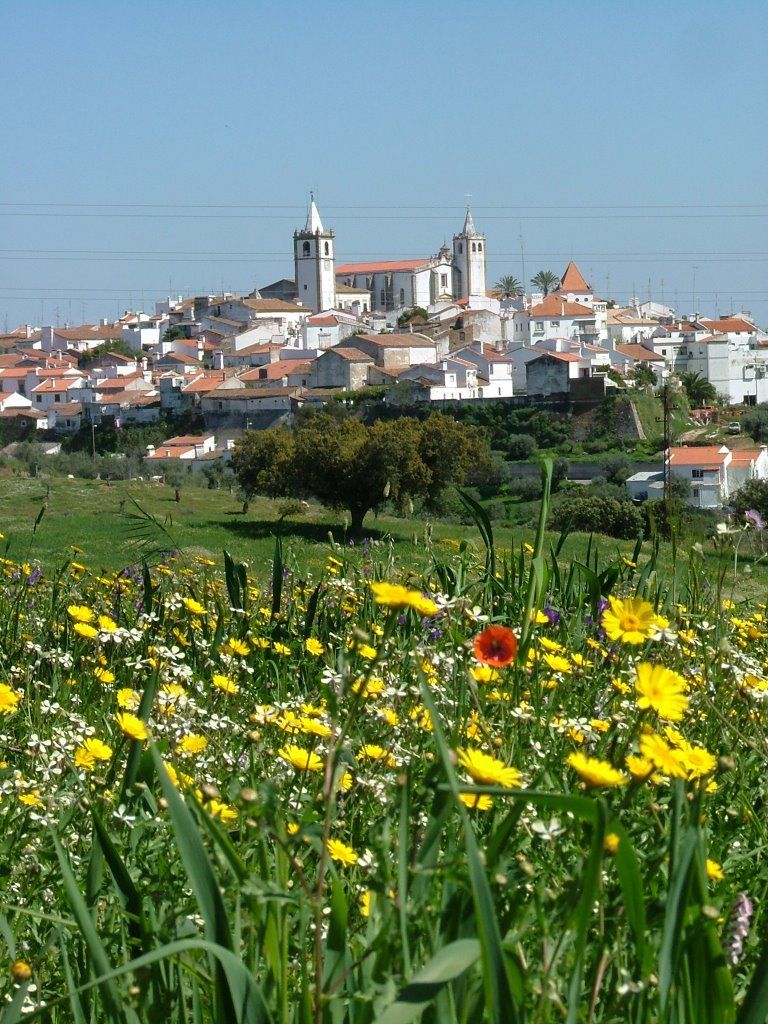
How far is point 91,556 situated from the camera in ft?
55.6

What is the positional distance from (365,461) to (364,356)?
4435 cm

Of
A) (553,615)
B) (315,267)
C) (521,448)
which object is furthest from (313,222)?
(553,615)

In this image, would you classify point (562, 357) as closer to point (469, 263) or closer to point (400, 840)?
point (469, 263)

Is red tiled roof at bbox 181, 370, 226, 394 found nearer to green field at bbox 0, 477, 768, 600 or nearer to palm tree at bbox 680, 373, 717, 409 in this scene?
palm tree at bbox 680, 373, 717, 409

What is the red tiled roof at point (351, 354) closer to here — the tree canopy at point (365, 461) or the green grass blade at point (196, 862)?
the tree canopy at point (365, 461)

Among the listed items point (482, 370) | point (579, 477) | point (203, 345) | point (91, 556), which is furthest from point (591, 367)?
point (91, 556)

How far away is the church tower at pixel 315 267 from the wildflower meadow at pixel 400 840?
94.3 m

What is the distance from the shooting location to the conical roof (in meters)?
94.0

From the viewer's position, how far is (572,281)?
9569cm

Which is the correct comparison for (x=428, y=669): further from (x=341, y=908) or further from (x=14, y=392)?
(x=14, y=392)

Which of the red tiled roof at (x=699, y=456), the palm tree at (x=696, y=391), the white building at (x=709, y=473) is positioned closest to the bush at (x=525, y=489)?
the white building at (x=709, y=473)

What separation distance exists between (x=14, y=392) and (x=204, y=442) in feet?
80.1

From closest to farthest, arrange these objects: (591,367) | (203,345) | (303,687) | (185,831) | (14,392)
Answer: (185,831), (303,687), (591,367), (14,392), (203,345)

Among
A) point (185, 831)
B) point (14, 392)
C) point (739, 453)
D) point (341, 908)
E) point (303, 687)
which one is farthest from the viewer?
point (14, 392)
